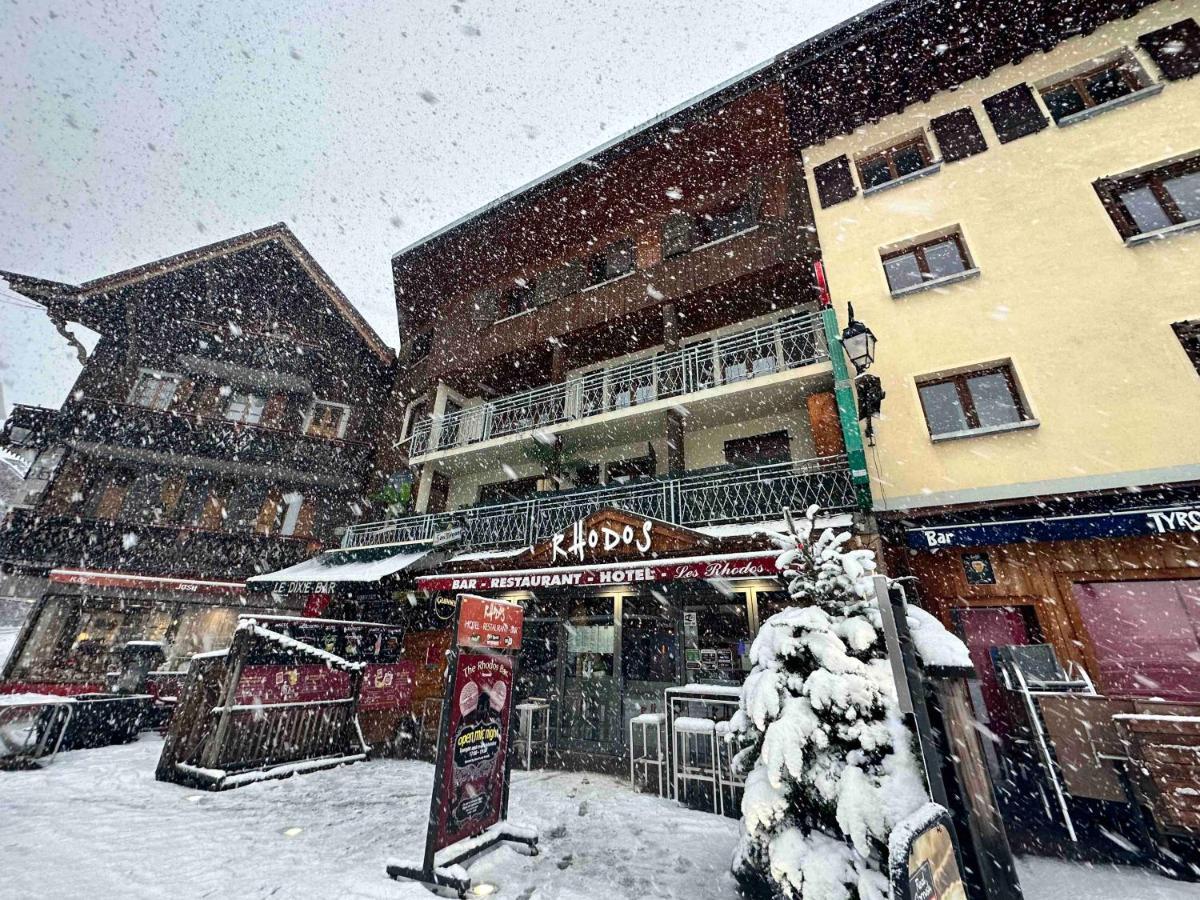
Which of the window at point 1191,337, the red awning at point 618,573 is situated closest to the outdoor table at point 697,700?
the red awning at point 618,573

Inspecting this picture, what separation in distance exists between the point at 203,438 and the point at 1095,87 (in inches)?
974

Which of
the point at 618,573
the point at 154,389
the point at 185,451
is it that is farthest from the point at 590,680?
the point at 154,389

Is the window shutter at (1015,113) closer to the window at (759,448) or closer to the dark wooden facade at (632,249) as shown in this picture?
the dark wooden facade at (632,249)

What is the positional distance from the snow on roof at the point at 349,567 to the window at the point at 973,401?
10722 mm

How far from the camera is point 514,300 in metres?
15.9

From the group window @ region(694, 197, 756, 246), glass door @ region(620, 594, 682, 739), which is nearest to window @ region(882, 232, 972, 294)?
window @ region(694, 197, 756, 246)

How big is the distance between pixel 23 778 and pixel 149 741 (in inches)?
153

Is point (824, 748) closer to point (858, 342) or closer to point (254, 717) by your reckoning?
point (858, 342)

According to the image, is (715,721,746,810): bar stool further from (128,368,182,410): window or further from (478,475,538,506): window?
(128,368,182,410): window

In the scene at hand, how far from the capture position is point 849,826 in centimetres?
298

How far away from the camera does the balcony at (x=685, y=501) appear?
8.52 metres

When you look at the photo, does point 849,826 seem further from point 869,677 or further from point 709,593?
point 709,593

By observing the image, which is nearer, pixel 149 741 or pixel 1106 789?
pixel 1106 789

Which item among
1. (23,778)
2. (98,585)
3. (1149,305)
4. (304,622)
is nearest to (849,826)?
(304,622)
